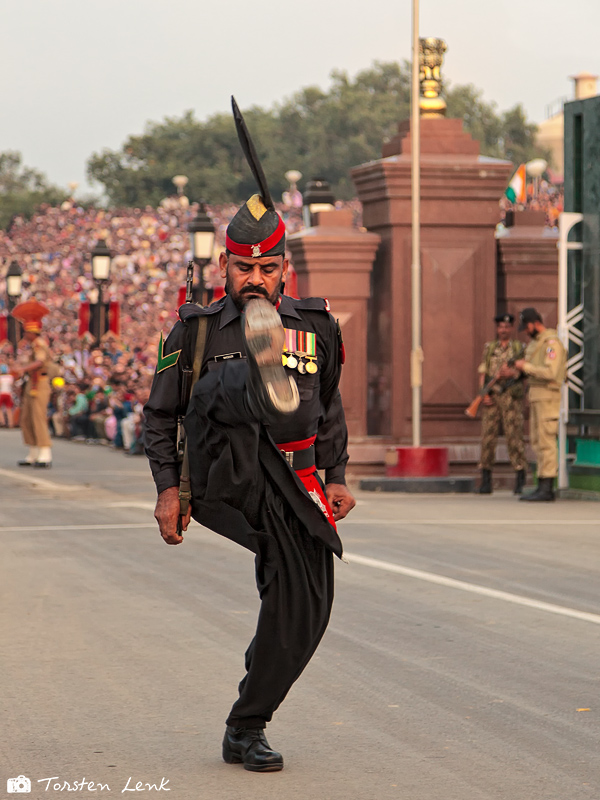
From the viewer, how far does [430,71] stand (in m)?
20.7

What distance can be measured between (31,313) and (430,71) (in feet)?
21.1

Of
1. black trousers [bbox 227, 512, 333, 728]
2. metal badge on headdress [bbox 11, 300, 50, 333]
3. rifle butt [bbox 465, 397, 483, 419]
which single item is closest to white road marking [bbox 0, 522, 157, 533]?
rifle butt [bbox 465, 397, 483, 419]

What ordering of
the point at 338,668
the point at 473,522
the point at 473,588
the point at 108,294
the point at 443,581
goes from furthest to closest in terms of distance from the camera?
the point at 108,294 → the point at 473,522 → the point at 443,581 → the point at 473,588 → the point at 338,668

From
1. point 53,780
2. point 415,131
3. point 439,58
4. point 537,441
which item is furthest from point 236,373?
point 439,58

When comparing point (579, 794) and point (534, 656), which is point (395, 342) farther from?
point (579, 794)

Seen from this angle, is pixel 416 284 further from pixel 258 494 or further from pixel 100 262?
pixel 258 494

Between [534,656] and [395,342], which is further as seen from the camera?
[395,342]

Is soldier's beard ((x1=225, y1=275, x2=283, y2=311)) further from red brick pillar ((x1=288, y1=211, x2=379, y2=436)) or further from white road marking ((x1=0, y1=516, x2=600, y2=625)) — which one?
red brick pillar ((x1=288, y1=211, x2=379, y2=436))

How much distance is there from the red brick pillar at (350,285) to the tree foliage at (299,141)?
9145 cm

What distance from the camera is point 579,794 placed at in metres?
5.28

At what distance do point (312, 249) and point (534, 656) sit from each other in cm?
1255

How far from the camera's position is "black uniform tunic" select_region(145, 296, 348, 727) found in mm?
5371

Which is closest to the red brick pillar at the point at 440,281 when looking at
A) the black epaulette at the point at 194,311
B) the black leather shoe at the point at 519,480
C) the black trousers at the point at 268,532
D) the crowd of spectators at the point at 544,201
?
the black leather shoe at the point at 519,480

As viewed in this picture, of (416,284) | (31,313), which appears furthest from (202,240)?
(416,284)
